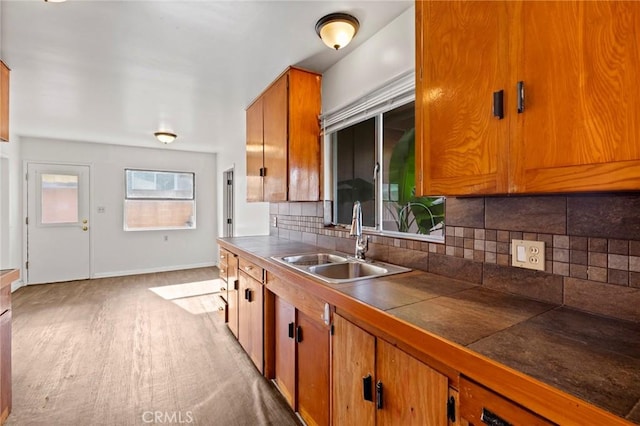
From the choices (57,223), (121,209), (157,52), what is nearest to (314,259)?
(157,52)

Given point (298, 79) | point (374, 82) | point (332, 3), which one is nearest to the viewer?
point (332, 3)

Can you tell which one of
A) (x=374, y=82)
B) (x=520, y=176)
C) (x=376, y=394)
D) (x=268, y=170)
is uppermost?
(x=374, y=82)

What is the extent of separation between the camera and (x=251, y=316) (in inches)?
89.4

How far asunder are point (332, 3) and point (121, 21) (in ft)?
4.15

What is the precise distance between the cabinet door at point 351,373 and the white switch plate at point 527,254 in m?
0.66

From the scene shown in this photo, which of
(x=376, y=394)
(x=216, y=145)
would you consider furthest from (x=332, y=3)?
(x=216, y=145)

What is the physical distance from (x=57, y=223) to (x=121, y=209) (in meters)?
0.89

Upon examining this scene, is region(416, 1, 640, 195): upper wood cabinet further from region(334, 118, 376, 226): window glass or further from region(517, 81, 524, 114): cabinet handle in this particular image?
region(334, 118, 376, 226): window glass

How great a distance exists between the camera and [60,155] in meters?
4.84

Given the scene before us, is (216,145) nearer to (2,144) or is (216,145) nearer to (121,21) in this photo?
(2,144)

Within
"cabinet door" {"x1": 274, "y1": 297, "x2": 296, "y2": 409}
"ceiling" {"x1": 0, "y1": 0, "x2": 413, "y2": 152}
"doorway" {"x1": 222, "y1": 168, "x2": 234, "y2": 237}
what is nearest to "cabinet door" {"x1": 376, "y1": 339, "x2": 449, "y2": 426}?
"cabinet door" {"x1": 274, "y1": 297, "x2": 296, "y2": 409}

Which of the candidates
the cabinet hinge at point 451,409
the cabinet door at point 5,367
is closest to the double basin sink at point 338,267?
the cabinet hinge at point 451,409

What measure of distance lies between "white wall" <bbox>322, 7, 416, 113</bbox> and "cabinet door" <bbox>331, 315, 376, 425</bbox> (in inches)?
55.5

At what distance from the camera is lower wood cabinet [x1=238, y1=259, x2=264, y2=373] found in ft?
6.94
